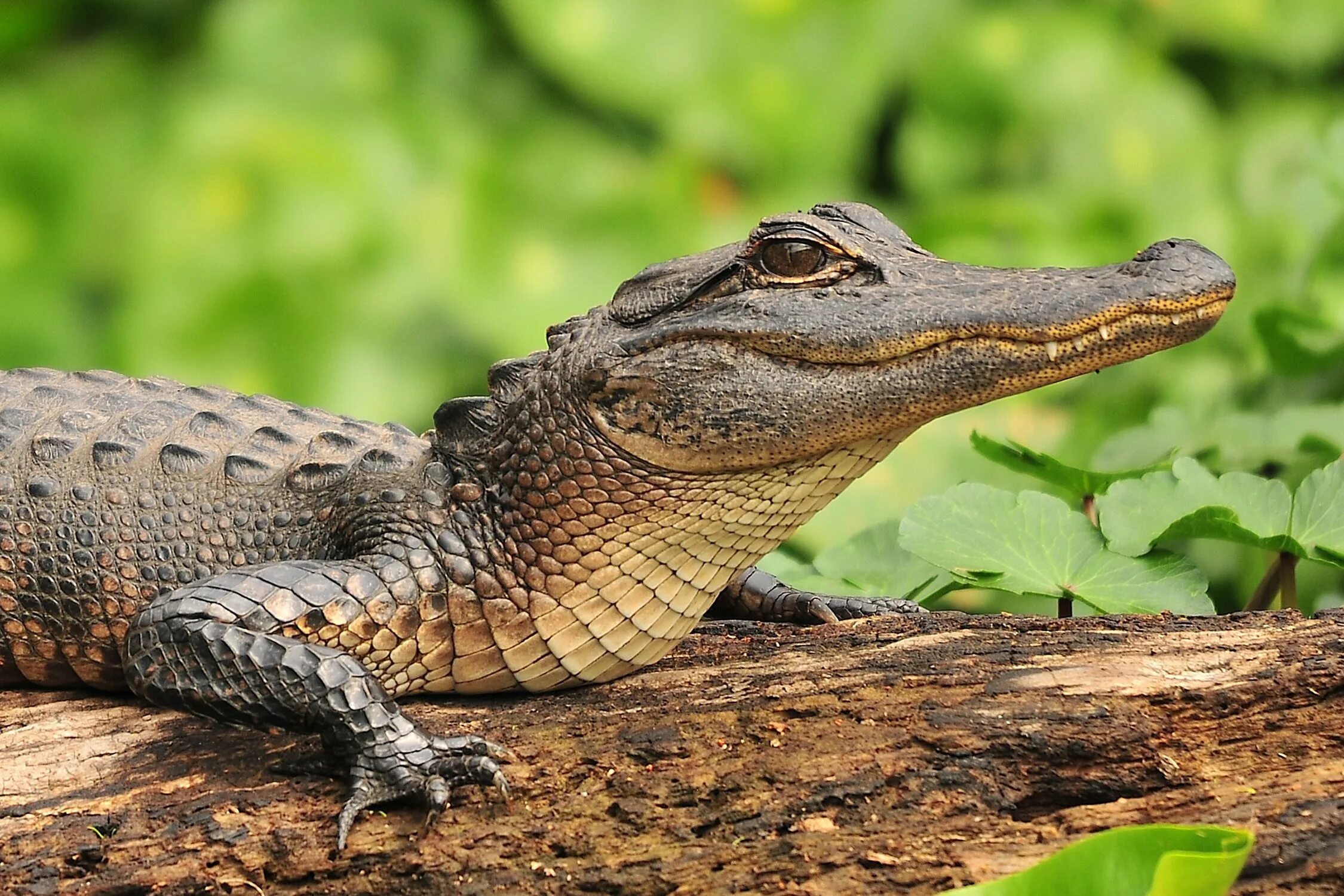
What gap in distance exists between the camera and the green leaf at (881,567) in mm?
3166

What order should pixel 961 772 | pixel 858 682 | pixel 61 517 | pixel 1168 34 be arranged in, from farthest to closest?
pixel 1168 34 → pixel 61 517 → pixel 858 682 → pixel 961 772

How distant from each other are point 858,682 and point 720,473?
0.46 metres

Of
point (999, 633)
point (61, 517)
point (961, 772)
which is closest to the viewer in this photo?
point (961, 772)

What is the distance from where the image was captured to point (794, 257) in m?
2.57

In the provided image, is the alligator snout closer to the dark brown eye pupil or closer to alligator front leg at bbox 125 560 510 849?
the dark brown eye pupil

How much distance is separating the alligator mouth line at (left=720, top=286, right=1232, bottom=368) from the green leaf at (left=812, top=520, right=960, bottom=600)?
842 millimetres

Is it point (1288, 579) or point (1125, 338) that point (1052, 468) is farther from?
point (1125, 338)

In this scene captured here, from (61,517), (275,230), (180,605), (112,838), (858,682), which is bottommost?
(112,838)

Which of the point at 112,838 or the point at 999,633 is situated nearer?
the point at 112,838

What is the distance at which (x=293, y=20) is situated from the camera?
537cm

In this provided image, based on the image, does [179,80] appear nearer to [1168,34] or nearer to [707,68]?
[707,68]

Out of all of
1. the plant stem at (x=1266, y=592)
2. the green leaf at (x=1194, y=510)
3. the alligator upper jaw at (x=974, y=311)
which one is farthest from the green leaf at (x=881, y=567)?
the alligator upper jaw at (x=974, y=311)

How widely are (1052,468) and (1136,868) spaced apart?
4.91ft

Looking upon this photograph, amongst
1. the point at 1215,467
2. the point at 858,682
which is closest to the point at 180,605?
the point at 858,682
